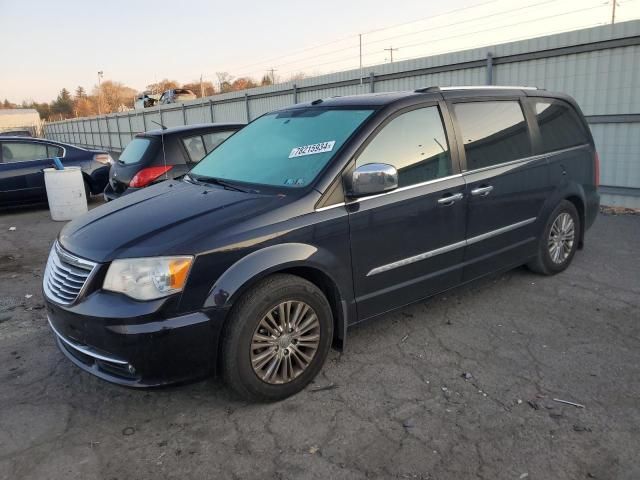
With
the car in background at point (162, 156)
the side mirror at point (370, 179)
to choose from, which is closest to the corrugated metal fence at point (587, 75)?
the car in background at point (162, 156)

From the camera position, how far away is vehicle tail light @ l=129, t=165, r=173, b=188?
7.03 meters

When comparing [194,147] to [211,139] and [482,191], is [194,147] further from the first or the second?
[482,191]

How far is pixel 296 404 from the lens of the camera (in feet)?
9.87

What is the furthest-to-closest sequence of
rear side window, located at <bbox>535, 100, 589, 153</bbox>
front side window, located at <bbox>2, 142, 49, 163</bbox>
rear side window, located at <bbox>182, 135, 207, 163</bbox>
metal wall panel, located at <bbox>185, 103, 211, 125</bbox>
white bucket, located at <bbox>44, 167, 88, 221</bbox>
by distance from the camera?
metal wall panel, located at <bbox>185, 103, 211, 125</bbox>, front side window, located at <bbox>2, 142, 49, 163</bbox>, white bucket, located at <bbox>44, 167, 88, 221</bbox>, rear side window, located at <bbox>182, 135, 207, 163</bbox>, rear side window, located at <bbox>535, 100, 589, 153</bbox>

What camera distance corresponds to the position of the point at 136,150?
752 centimetres

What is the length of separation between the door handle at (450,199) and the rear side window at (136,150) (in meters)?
5.01

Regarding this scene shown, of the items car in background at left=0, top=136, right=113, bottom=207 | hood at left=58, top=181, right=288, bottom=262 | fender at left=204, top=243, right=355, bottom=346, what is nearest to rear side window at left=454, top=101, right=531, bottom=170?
fender at left=204, top=243, right=355, bottom=346

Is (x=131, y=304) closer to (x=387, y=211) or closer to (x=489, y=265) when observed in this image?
(x=387, y=211)

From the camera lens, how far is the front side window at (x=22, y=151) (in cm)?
962

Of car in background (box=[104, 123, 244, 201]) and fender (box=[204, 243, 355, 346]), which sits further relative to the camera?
car in background (box=[104, 123, 244, 201])

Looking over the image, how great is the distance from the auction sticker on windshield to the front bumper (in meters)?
1.31

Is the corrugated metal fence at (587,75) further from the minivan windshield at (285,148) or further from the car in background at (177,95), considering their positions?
the car in background at (177,95)

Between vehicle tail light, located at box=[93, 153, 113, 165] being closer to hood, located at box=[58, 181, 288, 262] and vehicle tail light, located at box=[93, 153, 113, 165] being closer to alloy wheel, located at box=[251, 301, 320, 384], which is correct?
hood, located at box=[58, 181, 288, 262]

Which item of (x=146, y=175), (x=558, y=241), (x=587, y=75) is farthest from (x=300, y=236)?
(x=587, y=75)
